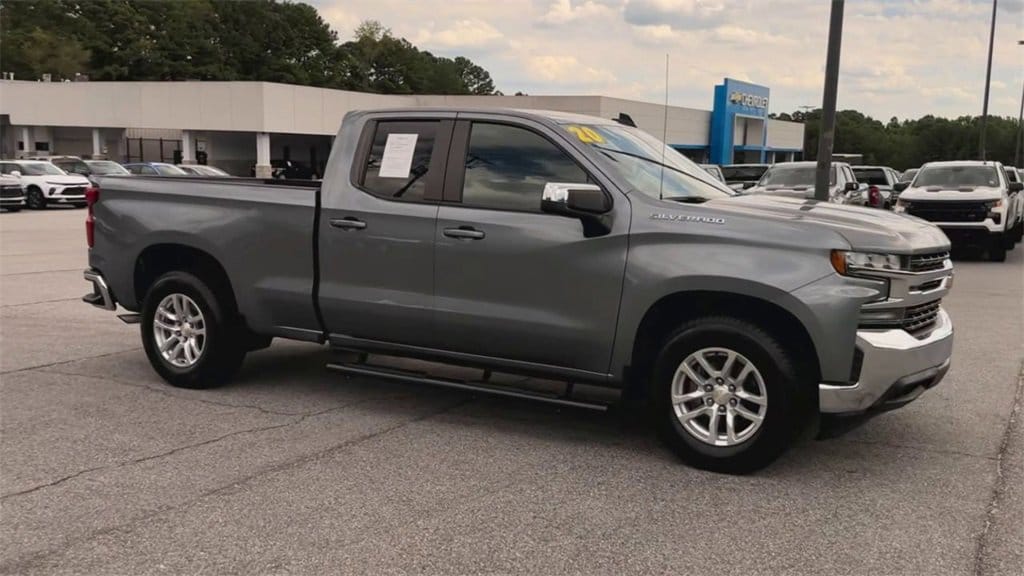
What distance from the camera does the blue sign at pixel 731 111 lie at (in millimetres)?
60750

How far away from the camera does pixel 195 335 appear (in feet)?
21.6

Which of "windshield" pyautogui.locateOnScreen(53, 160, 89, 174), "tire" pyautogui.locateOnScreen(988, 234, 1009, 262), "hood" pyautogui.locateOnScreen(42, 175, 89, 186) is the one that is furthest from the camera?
"windshield" pyautogui.locateOnScreen(53, 160, 89, 174)

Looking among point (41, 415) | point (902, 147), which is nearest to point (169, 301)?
point (41, 415)

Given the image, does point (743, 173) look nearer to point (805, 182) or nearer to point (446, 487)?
point (805, 182)

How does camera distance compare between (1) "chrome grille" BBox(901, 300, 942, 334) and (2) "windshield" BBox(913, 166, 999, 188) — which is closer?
(1) "chrome grille" BBox(901, 300, 942, 334)

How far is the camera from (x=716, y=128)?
62.2 meters

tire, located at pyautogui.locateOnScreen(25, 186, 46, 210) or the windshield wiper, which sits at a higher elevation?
the windshield wiper

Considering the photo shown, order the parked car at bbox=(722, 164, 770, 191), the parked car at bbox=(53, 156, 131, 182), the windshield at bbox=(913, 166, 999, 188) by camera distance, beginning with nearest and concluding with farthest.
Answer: the windshield at bbox=(913, 166, 999, 188)
the parked car at bbox=(722, 164, 770, 191)
the parked car at bbox=(53, 156, 131, 182)

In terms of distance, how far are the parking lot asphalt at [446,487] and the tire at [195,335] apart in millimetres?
181

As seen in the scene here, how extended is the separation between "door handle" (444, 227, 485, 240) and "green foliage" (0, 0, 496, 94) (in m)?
93.4

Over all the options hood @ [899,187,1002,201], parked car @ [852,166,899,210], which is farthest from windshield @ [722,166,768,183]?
hood @ [899,187,1002,201]

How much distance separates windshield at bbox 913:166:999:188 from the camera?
17516 mm

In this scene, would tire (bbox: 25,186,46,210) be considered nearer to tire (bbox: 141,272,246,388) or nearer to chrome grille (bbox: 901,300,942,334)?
tire (bbox: 141,272,246,388)

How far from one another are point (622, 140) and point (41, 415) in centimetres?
429
